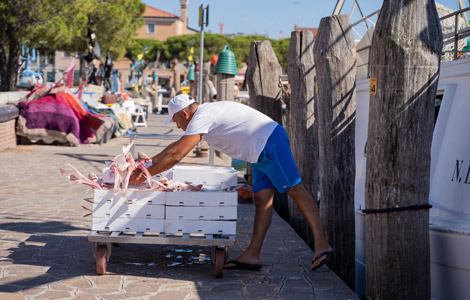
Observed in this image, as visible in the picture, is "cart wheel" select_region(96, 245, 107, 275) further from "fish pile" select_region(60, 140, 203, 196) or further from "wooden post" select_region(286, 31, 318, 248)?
"wooden post" select_region(286, 31, 318, 248)

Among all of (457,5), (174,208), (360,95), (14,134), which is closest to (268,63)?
(360,95)

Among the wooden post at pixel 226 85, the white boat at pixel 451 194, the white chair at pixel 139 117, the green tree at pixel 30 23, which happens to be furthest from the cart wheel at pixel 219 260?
the white chair at pixel 139 117

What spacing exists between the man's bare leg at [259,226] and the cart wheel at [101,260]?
3.51 feet

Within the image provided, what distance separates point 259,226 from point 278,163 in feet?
2.00

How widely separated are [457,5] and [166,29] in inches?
3603

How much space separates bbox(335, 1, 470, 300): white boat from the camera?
5.17 m

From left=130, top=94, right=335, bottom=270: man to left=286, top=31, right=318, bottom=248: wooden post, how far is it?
2.42 meters

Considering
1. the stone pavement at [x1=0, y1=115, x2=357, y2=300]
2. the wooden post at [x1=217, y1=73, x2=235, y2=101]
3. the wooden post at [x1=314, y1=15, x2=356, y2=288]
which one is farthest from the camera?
the wooden post at [x1=217, y1=73, x2=235, y2=101]

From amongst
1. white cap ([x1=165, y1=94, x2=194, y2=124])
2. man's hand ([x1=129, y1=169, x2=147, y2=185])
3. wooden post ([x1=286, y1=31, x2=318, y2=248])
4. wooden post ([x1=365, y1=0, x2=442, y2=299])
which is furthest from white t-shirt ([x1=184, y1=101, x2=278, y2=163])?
wooden post ([x1=286, y1=31, x2=318, y2=248])

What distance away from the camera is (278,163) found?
553 cm

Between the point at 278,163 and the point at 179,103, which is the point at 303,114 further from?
the point at 179,103

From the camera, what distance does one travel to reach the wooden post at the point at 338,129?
638cm

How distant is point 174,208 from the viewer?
211 inches

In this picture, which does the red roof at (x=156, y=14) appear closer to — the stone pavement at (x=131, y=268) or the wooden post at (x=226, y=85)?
the wooden post at (x=226, y=85)
